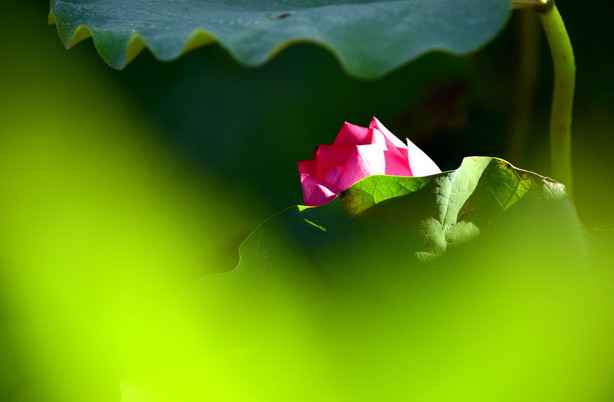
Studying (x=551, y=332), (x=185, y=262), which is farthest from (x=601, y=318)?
(x=185, y=262)

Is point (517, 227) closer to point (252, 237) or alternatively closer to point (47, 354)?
point (252, 237)

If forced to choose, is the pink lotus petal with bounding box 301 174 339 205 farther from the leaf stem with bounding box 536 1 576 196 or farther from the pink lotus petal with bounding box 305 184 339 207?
the leaf stem with bounding box 536 1 576 196

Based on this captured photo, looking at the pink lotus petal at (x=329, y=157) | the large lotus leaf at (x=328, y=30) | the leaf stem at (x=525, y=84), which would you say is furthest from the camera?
the leaf stem at (x=525, y=84)

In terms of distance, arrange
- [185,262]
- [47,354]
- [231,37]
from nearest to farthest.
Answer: [231,37]
[47,354]
[185,262]

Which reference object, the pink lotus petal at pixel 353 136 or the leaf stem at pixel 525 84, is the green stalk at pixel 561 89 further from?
the leaf stem at pixel 525 84

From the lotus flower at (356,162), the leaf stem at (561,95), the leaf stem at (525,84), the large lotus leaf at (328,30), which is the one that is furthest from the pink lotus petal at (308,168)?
the leaf stem at (525,84)

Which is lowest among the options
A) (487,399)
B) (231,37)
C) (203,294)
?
(487,399)
